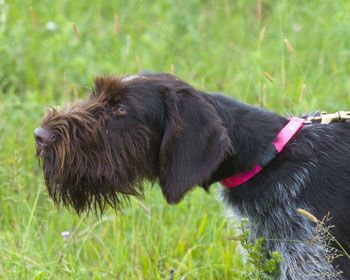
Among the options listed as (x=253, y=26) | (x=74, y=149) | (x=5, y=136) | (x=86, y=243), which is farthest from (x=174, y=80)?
(x=253, y=26)

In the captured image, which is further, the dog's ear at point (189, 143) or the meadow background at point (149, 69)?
the meadow background at point (149, 69)

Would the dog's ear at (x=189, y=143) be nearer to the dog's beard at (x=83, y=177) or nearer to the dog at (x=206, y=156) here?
the dog at (x=206, y=156)

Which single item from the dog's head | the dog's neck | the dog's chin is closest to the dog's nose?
the dog's head

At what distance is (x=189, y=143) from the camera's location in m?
2.65

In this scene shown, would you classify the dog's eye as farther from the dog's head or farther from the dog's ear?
the dog's ear

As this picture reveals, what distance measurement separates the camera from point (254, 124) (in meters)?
2.83

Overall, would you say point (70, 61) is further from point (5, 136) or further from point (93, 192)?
point (93, 192)

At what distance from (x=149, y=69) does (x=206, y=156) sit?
1.79 metres

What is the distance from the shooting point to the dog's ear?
260cm

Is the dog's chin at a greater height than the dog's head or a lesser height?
lesser

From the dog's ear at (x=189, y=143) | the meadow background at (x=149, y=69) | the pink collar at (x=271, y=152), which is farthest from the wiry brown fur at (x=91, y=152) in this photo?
the pink collar at (x=271, y=152)

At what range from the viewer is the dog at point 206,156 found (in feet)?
8.71

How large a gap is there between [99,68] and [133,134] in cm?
274

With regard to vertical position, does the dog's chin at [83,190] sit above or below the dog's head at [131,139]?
below
